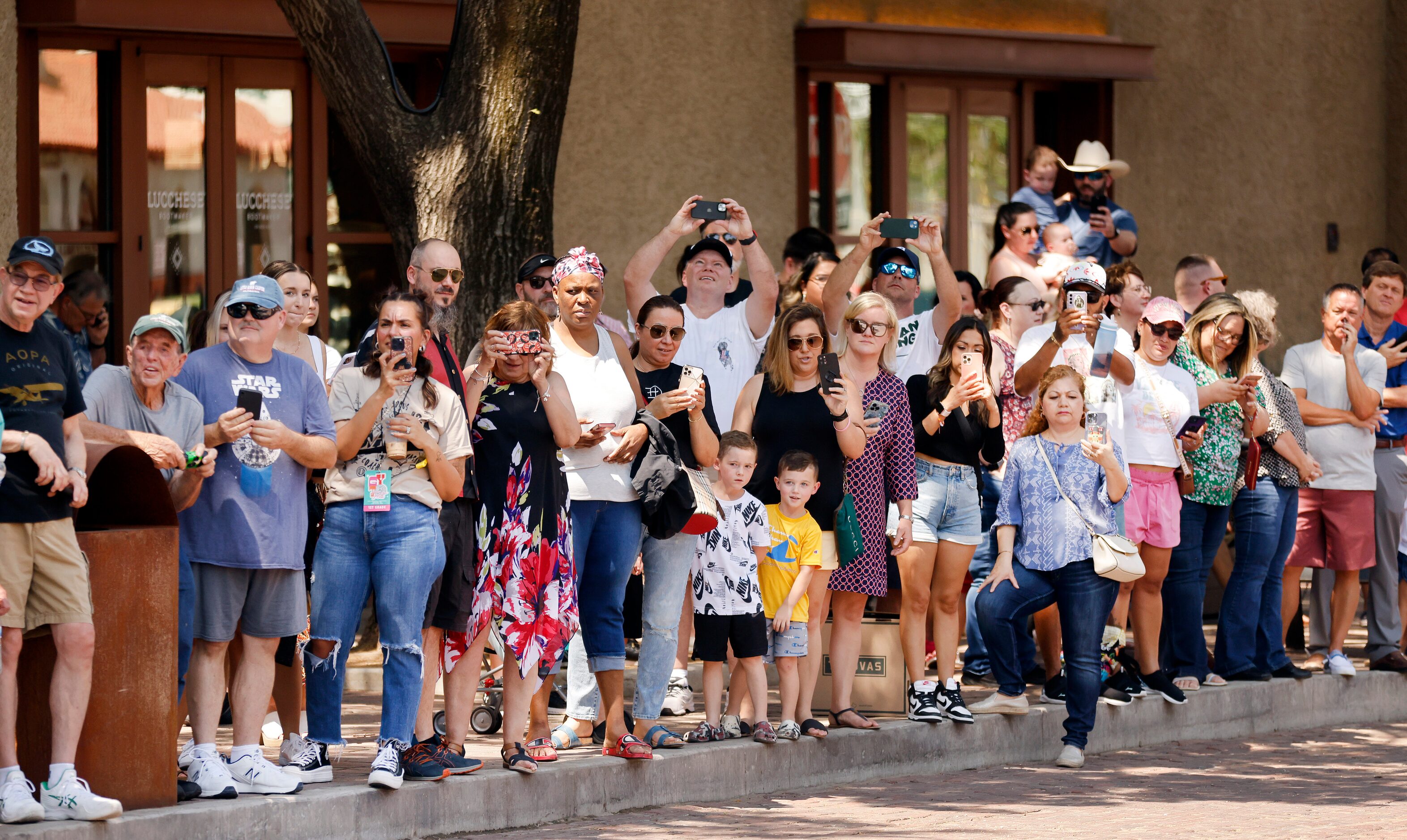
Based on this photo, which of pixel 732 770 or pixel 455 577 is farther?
pixel 732 770

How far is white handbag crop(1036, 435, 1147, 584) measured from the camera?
8.48m

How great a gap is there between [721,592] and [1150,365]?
2930mm

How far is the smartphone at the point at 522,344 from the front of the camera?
700cm

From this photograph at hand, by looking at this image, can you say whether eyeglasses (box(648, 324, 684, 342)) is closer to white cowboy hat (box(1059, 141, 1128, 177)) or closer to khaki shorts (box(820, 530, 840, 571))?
khaki shorts (box(820, 530, 840, 571))

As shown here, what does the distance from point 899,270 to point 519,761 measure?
3746 mm

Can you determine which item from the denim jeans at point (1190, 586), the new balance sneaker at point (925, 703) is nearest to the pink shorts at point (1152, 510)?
the denim jeans at point (1190, 586)

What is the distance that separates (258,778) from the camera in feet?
21.4

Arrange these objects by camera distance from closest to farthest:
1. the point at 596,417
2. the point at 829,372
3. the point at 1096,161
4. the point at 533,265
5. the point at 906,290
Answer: the point at 596,417 → the point at 829,372 → the point at 533,265 → the point at 906,290 → the point at 1096,161

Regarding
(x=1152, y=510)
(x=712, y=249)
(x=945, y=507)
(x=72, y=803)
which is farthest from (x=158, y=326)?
(x=1152, y=510)

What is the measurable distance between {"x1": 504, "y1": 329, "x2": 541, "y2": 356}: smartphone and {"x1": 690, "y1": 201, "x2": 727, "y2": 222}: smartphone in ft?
6.16

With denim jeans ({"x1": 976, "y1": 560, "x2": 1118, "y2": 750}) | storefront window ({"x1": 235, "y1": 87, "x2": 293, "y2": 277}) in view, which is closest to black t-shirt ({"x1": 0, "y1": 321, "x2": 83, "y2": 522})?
denim jeans ({"x1": 976, "y1": 560, "x2": 1118, "y2": 750})

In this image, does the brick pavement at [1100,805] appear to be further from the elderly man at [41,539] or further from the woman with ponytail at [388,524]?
the elderly man at [41,539]

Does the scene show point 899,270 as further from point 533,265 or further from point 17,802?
point 17,802

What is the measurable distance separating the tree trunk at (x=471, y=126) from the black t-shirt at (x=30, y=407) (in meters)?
3.20
